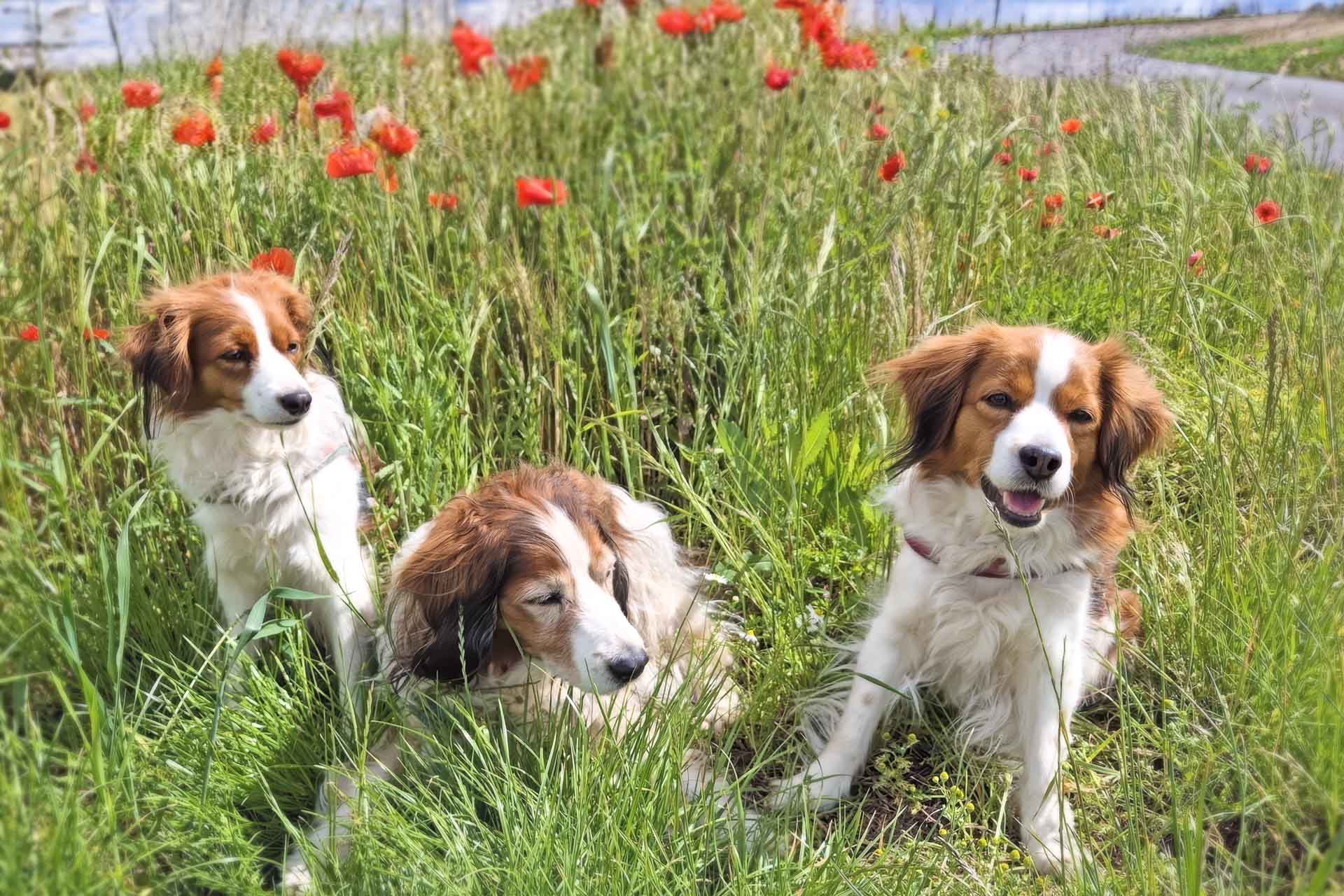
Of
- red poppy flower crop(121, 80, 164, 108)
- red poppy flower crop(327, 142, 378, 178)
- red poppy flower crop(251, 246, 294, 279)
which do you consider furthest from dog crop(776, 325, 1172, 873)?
red poppy flower crop(121, 80, 164, 108)

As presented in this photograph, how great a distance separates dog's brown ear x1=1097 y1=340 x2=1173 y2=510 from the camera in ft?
7.63

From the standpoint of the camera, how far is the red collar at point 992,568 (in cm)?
238

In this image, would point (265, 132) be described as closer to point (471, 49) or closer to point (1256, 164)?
point (471, 49)

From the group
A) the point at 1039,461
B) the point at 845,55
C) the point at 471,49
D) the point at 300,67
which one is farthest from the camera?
the point at 471,49

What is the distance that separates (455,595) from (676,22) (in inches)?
134

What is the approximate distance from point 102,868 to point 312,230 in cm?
207

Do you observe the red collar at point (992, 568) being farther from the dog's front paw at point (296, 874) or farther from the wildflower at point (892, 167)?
the dog's front paw at point (296, 874)

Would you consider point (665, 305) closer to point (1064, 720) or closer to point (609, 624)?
point (609, 624)

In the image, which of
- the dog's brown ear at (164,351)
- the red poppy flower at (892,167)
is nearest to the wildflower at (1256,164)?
the red poppy flower at (892,167)

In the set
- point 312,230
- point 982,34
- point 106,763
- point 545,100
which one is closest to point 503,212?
point 312,230

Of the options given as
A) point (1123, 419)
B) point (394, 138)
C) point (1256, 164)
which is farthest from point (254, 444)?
point (1256, 164)

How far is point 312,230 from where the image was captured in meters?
3.18

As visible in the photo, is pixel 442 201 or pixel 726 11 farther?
pixel 726 11

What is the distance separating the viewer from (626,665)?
7.14 feet
